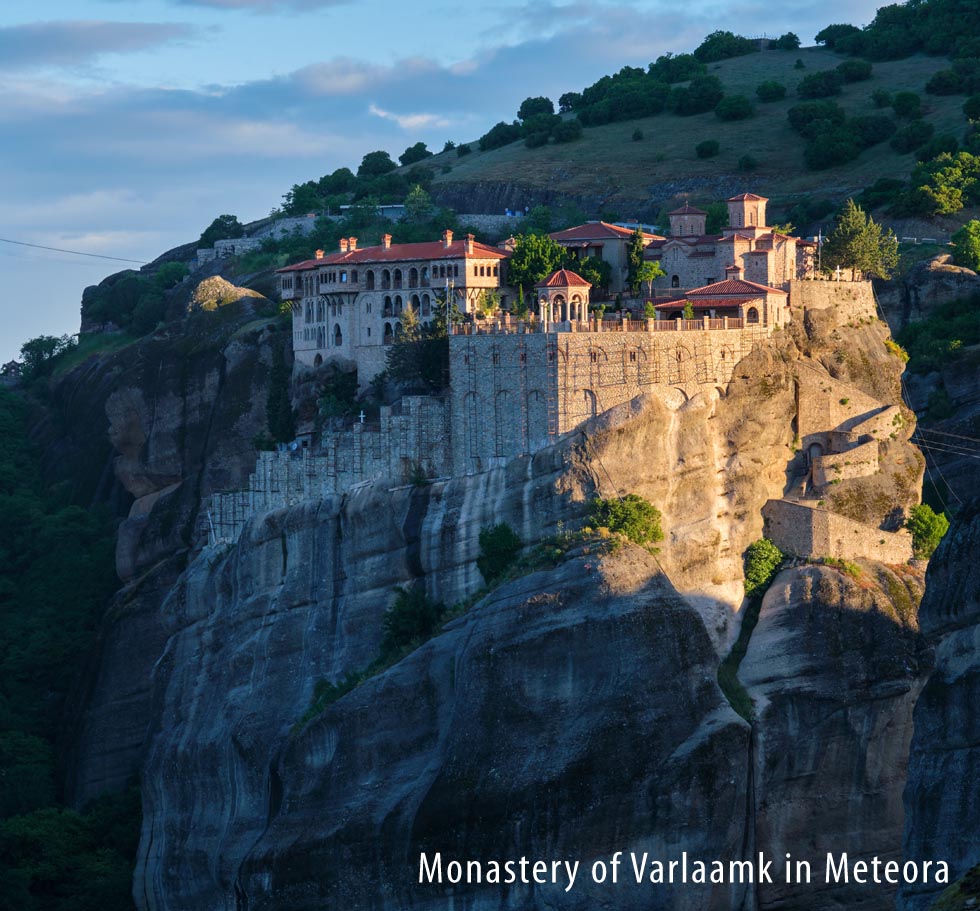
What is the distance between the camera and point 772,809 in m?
82.9

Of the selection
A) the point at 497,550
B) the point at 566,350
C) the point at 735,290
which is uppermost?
the point at 735,290

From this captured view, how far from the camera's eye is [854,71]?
141 meters

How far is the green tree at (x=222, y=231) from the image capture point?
138375 millimetres

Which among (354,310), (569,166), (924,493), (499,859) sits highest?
(569,166)

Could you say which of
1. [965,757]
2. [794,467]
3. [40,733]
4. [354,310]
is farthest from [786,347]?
[40,733]

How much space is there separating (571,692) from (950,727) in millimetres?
21214

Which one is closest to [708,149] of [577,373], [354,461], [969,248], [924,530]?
[969,248]

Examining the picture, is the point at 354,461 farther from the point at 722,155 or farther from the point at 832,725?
the point at 722,155

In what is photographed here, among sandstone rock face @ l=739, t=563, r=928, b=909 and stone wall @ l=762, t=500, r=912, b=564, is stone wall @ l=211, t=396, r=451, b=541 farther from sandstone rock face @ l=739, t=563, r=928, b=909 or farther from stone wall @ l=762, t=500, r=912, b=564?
sandstone rock face @ l=739, t=563, r=928, b=909

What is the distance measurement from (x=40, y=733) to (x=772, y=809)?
4081 centimetres

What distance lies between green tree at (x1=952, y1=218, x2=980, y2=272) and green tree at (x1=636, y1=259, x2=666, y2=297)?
55.0 feet

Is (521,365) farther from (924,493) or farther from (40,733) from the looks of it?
(40,733)

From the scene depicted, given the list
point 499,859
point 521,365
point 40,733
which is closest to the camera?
point 499,859

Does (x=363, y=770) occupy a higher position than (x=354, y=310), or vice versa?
(x=354, y=310)
